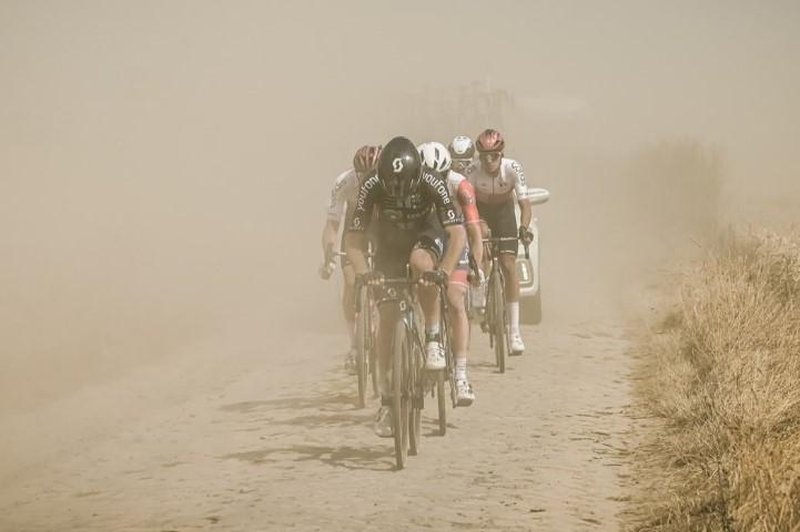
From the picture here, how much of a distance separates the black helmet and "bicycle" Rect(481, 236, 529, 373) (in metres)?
4.20

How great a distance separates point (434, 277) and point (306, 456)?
5.25 feet

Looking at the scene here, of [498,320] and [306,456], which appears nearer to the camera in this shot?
[306,456]

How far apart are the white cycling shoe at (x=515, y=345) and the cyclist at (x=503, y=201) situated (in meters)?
0.01

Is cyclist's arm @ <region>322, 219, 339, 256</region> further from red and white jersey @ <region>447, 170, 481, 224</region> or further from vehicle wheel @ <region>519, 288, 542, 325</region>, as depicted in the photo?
vehicle wheel @ <region>519, 288, 542, 325</region>

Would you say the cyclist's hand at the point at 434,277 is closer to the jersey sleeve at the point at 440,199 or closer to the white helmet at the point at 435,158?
the jersey sleeve at the point at 440,199

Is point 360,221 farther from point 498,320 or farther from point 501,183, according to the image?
point 501,183

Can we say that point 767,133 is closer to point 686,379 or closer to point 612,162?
point 612,162

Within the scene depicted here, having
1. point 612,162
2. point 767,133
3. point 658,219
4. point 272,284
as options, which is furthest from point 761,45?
point 272,284

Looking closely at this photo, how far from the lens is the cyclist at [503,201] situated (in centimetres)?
1388

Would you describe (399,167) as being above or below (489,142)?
below

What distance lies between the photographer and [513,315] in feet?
47.1

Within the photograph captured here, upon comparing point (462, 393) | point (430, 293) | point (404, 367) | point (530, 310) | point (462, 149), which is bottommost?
point (530, 310)

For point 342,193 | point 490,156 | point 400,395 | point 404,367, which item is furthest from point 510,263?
point 400,395

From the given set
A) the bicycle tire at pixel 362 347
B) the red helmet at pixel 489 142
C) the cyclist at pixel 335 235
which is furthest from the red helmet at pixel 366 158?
the red helmet at pixel 489 142
